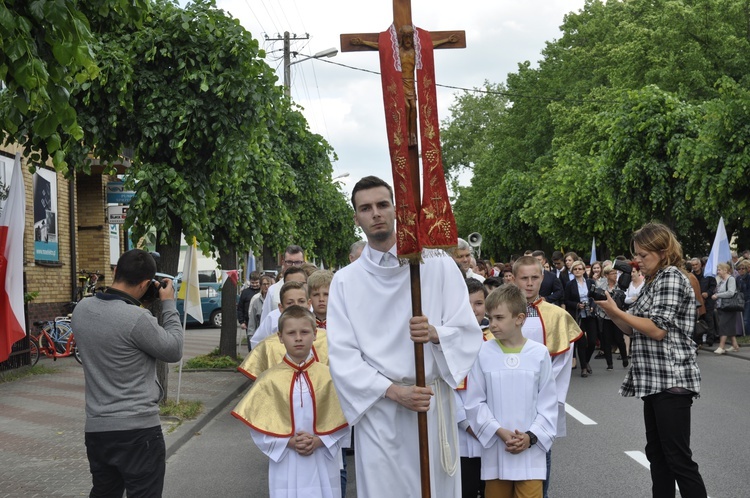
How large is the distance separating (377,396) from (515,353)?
4.99 feet

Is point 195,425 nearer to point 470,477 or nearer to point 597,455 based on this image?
point 597,455

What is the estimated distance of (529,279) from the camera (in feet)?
23.8

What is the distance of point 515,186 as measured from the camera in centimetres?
5109

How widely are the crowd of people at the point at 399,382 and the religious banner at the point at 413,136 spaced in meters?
0.18

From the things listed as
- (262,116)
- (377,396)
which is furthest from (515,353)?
(262,116)

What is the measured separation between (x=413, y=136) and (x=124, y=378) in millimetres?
2036

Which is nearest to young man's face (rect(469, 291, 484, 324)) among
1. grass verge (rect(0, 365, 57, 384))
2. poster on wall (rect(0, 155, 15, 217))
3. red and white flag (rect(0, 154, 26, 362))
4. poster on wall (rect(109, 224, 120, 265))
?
red and white flag (rect(0, 154, 26, 362))

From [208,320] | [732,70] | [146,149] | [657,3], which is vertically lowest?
[208,320]

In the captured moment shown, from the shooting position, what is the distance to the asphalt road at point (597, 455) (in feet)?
25.7

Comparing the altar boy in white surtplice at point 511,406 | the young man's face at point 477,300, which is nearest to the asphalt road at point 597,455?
the young man's face at point 477,300

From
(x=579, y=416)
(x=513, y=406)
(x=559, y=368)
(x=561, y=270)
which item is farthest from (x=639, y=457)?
(x=561, y=270)

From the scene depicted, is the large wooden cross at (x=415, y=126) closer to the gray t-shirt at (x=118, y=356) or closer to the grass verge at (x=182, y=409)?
the gray t-shirt at (x=118, y=356)

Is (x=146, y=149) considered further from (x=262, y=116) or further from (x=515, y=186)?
(x=515, y=186)

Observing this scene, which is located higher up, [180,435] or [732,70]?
[732,70]
